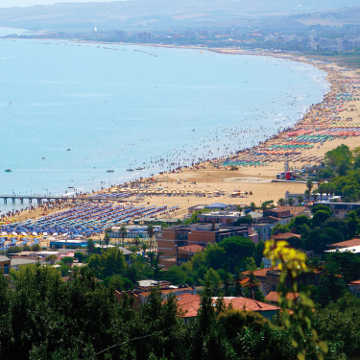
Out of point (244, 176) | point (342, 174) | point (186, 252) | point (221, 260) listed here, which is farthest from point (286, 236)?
point (244, 176)

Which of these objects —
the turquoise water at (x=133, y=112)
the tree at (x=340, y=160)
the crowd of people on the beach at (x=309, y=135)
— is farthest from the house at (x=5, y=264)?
the crowd of people on the beach at (x=309, y=135)

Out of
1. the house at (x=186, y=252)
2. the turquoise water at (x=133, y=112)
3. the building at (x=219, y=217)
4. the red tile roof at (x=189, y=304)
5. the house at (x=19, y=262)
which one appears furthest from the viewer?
the turquoise water at (x=133, y=112)

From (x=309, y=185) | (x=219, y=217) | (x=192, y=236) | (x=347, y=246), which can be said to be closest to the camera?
(x=347, y=246)

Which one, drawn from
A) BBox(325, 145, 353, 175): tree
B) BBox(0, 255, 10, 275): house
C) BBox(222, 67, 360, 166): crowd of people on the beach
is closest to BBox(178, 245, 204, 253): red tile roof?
BBox(0, 255, 10, 275): house

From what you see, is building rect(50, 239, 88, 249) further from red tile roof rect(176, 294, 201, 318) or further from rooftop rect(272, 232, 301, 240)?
red tile roof rect(176, 294, 201, 318)

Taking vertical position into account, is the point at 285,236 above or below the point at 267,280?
above

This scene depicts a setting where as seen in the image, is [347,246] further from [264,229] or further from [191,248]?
[264,229]

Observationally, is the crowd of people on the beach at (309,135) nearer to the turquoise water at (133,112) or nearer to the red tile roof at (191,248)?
the turquoise water at (133,112)

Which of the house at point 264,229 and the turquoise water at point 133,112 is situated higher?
the turquoise water at point 133,112
